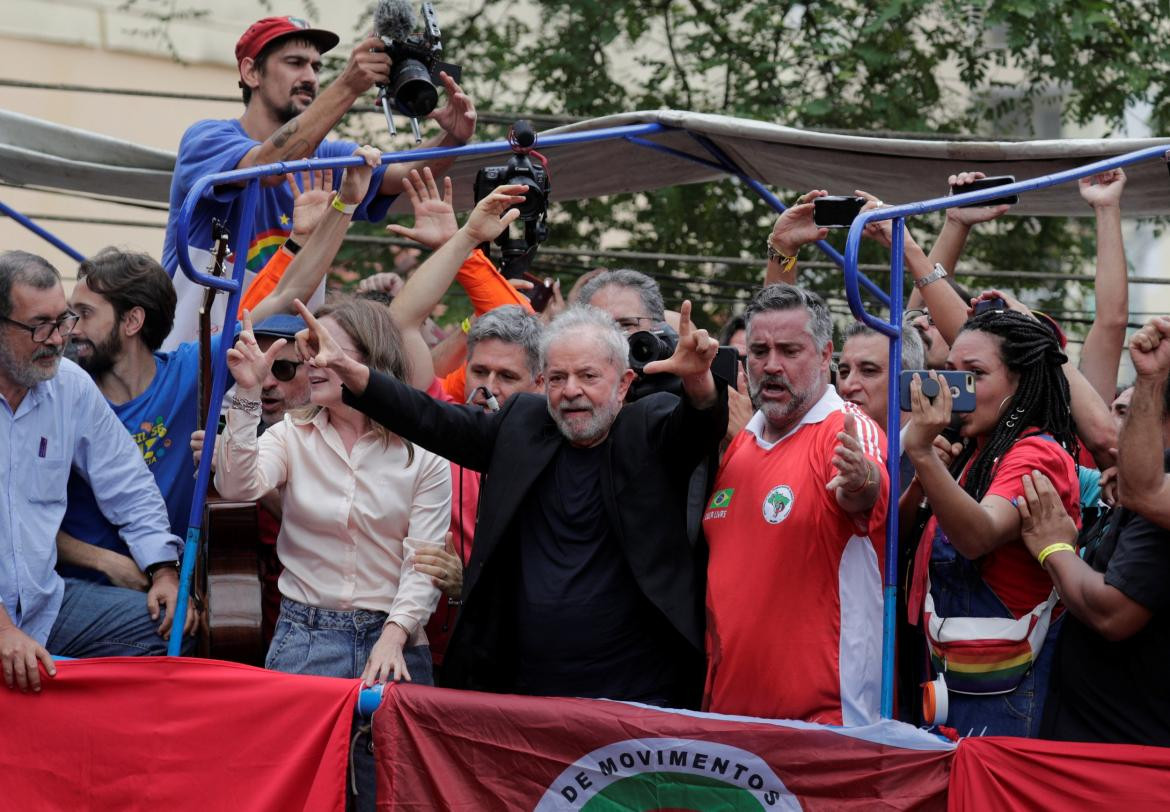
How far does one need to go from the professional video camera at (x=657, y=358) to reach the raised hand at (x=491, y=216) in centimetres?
61

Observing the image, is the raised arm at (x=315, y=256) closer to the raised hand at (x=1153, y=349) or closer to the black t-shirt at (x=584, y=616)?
the black t-shirt at (x=584, y=616)

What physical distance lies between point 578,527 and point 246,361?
1133 mm

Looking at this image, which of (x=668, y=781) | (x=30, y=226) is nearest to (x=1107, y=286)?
(x=668, y=781)

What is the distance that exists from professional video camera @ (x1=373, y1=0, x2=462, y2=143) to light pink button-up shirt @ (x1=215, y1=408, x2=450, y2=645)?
1.12 meters

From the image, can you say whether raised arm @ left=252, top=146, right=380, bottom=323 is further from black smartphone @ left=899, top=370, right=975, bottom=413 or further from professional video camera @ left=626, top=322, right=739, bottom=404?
black smartphone @ left=899, top=370, right=975, bottom=413

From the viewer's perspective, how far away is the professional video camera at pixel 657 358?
14.9ft

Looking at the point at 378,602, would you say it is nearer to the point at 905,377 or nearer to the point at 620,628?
the point at 620,628

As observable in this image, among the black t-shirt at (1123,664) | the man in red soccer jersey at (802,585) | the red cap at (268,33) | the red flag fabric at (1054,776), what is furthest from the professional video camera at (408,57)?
the red flag fabric at (1054,776)

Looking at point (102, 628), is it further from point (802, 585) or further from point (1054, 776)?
point (1054, 776)

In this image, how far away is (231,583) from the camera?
16.7ft

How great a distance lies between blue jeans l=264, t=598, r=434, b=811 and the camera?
488cm

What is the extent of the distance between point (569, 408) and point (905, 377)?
1067 millimetres

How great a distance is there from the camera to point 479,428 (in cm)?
494

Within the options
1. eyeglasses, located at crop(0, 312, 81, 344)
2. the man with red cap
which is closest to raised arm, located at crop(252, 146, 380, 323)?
the man with red cap
